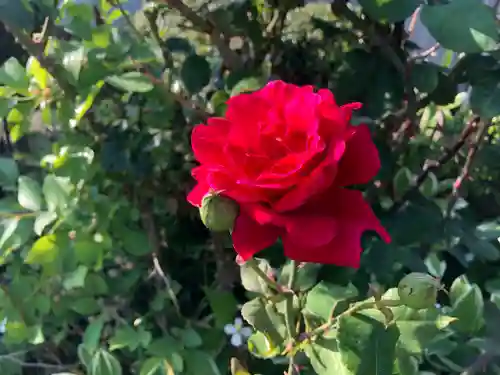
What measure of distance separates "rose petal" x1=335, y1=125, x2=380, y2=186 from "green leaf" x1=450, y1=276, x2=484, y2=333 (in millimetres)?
166

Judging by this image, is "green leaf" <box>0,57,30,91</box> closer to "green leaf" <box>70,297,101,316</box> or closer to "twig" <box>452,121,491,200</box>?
"green leaf" <box>70,297,101,316</box>

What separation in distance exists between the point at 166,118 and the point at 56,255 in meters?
0.17

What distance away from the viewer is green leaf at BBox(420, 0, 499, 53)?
1.27 feet

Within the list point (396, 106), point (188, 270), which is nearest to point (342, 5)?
point (396, 106)

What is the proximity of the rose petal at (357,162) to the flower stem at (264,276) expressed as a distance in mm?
87

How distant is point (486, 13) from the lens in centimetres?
39

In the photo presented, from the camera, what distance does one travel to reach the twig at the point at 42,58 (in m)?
0.47

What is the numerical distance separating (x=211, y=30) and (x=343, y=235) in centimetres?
28

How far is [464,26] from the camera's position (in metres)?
0.39

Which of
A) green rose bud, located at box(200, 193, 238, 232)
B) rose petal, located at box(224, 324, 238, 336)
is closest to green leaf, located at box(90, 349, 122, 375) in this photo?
rose petal, located at box(224, 324, 238, 336)

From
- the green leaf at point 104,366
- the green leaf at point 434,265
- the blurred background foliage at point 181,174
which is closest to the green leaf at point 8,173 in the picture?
the blurred background foliage at point 181,174

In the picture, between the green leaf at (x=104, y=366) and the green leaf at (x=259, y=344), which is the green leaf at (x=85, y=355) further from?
the green leaf at (x=259, y=344)

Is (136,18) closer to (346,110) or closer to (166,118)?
(166,118)

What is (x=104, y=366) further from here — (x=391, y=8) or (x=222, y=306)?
(x=391, y=8)
